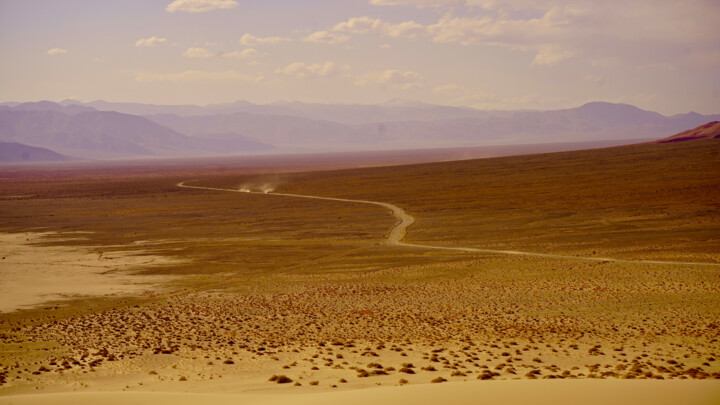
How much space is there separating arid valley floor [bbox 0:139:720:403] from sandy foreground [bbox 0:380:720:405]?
8.3 inches

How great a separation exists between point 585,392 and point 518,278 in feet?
44.5

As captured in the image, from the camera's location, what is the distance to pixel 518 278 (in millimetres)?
22031

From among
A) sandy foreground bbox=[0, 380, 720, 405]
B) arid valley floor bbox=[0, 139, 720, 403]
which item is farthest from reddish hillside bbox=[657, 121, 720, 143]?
sandy foreground bbox=[0, 380, 720, 405]

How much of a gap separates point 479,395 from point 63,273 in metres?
21.4

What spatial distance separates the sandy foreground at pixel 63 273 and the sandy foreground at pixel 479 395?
12.0m

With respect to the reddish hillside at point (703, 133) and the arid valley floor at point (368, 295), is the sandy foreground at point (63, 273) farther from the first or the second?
the reddish hillside at point (703, 133)

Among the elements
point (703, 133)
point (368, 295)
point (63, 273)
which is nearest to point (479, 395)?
point (368, 295)

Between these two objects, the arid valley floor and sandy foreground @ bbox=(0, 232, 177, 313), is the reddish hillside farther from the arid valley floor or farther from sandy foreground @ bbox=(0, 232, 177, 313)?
sandy foreground @ bbox=(0, 232, 177, 313)

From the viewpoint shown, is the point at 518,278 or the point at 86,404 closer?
the point at 86,404

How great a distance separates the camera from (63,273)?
84.1 ft

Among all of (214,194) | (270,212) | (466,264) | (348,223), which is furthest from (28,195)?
(466,264)

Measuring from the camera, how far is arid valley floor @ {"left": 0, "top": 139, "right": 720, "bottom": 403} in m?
12.0

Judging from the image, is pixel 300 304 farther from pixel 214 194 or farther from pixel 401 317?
pixel 214 194

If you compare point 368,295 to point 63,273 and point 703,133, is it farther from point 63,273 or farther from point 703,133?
point 703,133
